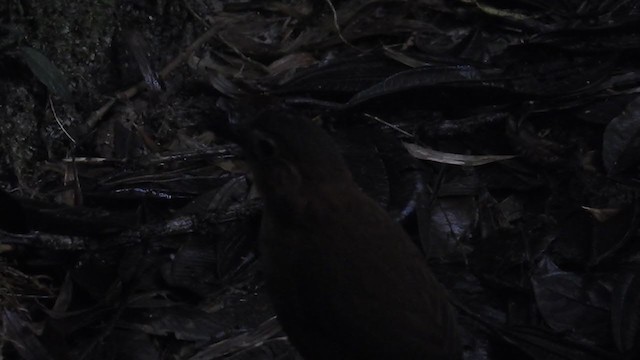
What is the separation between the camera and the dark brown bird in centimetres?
383

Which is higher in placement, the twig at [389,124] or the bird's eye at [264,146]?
the bird's eye at [264,146]

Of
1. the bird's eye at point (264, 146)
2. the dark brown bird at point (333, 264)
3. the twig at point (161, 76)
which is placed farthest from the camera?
the twig at point (161, 76)

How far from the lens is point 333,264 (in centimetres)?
390

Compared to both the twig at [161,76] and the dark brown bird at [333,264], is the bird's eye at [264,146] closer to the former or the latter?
the dark brown bird at [333,264]

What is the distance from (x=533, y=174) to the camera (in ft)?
16.6

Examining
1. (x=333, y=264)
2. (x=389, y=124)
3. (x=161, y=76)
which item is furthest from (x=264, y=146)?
(x=161, y=76)

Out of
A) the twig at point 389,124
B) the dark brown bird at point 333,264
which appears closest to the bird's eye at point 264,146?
the dark brown bird at point 333,264

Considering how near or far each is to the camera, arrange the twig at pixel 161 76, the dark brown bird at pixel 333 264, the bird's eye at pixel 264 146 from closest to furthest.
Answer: the dark brown bird at pixel 333 264, the bird's eye at pixel 264 146, the twig at pixel 161 76

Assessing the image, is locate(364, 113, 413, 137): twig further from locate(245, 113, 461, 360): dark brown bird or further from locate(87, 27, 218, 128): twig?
locate(245, 113, 461, 360): dark brown bird

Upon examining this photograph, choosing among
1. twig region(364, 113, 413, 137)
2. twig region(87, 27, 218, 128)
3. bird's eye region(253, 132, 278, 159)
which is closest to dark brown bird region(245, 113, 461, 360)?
bird's eye region(253, 132, 278, 159)


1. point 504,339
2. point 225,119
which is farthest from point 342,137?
point 504,339

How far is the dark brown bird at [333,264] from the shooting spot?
3.83m

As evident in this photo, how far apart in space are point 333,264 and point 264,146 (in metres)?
0.45

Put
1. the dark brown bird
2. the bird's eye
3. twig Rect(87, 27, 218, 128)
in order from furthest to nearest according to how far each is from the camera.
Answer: twig Rect(87, 27, 218, 128) → the bird's eye → the dark brown bird
